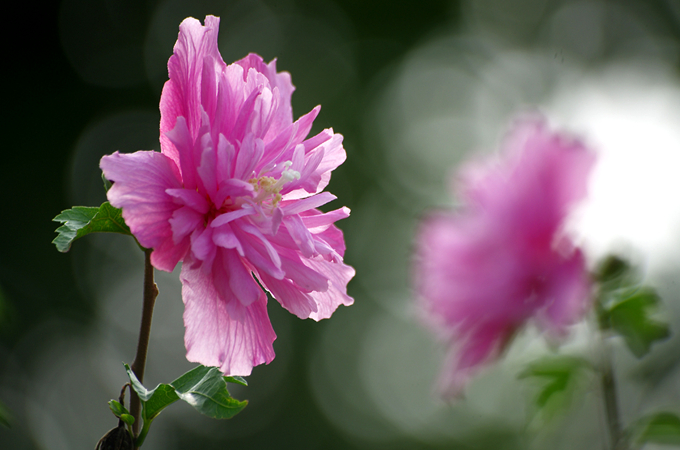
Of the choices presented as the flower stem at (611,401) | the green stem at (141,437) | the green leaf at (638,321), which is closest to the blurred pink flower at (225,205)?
the green stem at (141,437)

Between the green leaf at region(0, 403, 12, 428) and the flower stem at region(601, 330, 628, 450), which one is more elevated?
the flower stem at region(601, 330, 628, 450)

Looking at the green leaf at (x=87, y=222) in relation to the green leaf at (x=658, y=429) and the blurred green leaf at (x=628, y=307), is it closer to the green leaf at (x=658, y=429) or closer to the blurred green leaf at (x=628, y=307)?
the blurred green leaf at (x=628, y=307)

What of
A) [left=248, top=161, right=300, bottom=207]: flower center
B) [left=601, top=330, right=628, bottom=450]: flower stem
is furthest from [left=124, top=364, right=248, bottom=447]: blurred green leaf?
[left=601, top=330, right=628, bottom=450]: flower stem

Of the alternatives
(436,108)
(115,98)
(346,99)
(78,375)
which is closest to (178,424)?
(78,375)

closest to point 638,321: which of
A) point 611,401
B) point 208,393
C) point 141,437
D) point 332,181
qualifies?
point 611,401

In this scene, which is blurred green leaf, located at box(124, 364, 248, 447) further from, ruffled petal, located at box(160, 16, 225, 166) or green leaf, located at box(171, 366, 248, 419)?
ruffled petal, located at box(160, 16, 225, 166)

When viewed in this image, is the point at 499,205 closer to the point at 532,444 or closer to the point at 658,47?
the point at 532,444
